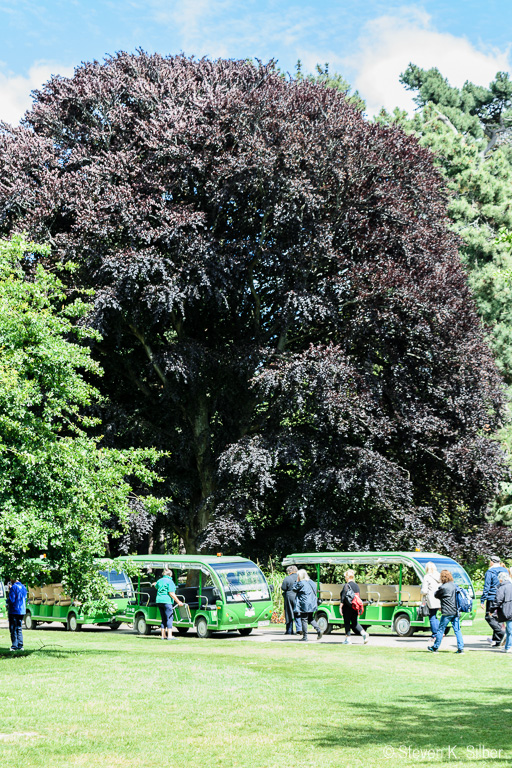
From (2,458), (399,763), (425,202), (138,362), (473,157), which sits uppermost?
(473,157)

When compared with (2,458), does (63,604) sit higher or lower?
lower

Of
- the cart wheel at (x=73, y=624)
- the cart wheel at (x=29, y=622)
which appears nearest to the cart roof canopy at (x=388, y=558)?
the cart wheel at (x=73, y=624)

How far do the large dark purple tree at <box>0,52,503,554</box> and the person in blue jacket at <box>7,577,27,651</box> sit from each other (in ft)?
35.1

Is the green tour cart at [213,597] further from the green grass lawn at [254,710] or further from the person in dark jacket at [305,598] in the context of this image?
the green grass lawn at [254,710]

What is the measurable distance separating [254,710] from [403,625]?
14.3m

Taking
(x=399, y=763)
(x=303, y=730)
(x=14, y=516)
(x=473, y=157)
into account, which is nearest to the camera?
(x=399, y=763)

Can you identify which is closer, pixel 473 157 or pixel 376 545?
pixel 376 545

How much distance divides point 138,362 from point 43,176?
7065mm

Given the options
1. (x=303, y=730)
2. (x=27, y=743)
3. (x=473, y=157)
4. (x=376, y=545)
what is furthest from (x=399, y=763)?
(x=473, y=157)

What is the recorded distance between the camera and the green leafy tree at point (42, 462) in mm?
16844

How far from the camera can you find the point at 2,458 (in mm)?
17062

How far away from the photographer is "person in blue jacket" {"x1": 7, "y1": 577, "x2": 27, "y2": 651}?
57.2 ft

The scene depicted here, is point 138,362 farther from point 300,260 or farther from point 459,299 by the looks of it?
point 459,299

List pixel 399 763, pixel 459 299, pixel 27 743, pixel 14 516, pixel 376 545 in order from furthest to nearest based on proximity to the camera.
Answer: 1. pixel 459 299
2. pixel 376 545
3. pixel 14 516
4. pixel 27 743
5. pixel 399 763
